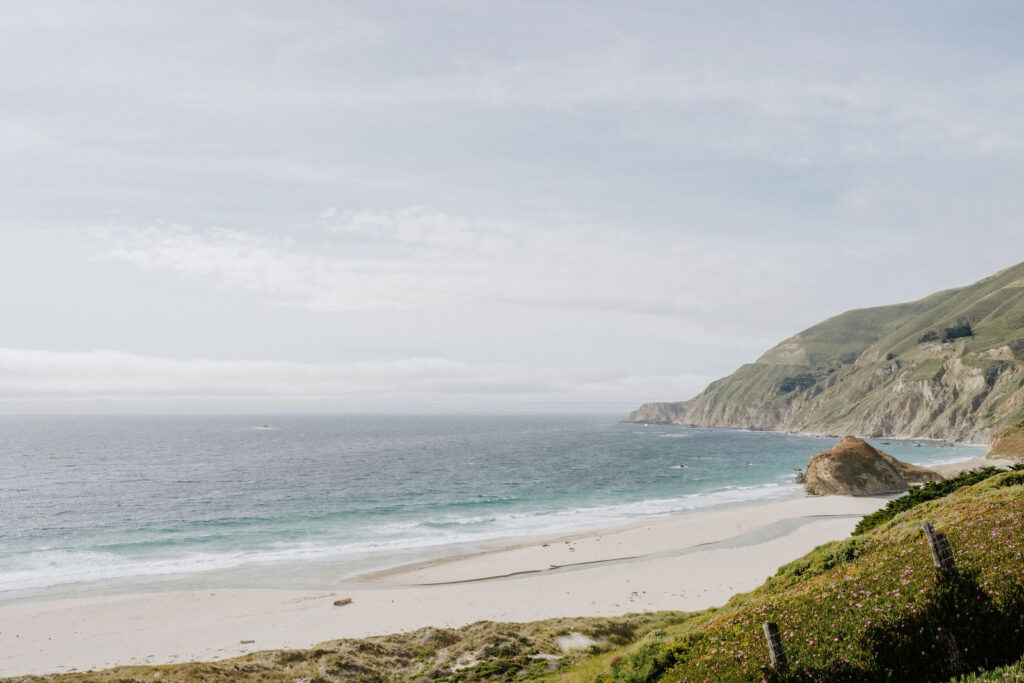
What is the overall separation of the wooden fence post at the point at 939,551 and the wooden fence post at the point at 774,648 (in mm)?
4123

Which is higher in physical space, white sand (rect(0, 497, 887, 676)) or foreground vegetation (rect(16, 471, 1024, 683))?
foreground vegetation (rect(16, 471, 1024, 683))

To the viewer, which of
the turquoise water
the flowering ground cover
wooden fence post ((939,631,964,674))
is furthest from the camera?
the turquoise water

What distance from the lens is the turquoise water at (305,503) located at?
40656 mm

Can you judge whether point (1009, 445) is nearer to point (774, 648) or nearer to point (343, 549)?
point (343, 549)

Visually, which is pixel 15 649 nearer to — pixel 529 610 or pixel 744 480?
pixel 529 610

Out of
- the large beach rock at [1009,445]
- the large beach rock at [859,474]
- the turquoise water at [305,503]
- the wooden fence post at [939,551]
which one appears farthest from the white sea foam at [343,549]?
the large beach rock at [1009,445]

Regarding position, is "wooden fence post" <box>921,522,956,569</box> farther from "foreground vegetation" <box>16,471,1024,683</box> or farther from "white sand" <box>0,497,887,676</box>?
"white sand" <box>0,497,887,676</box>

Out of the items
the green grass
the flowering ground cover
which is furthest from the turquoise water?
the green grass

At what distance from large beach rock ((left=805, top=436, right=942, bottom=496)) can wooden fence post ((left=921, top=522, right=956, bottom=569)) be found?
64.3m

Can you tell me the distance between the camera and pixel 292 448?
5423 inches

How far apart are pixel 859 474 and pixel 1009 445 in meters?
41.0

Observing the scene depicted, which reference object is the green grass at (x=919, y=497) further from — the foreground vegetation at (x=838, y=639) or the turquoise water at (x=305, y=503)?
the turquoise water at (x=305, y=503)

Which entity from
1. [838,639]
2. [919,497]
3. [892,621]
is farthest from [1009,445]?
[838,639]

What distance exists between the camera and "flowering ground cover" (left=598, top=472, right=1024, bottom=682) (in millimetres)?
10219
